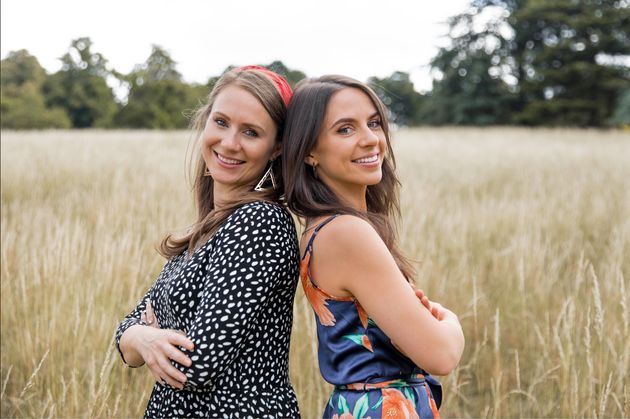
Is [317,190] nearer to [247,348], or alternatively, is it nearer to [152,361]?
[247,348]

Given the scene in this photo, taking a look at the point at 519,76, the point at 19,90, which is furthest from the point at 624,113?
the point at 19,90

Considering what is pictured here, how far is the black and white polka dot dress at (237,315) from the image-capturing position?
1304 millimetres

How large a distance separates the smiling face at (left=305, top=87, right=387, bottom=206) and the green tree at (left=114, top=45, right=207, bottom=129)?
25.9 m

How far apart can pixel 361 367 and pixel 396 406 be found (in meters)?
0.11

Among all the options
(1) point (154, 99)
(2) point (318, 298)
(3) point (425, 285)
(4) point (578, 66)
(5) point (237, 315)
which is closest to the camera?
(5) point (237, 315)

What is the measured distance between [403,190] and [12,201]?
123 inches

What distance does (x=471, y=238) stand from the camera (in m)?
4.08

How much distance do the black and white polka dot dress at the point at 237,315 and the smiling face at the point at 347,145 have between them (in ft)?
0.55

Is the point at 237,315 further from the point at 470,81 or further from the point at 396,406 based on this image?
the point at 470,81

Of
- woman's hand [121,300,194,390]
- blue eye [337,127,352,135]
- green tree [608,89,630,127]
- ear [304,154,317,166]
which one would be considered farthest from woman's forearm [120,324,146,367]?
green tree [608,89,630,127]

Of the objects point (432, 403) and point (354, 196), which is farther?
point (354, 196)

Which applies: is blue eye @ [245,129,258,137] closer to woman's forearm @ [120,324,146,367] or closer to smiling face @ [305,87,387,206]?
smiling face @ [305,87,387,206]

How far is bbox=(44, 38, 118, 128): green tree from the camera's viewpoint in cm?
1466

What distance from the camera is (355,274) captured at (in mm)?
1326
